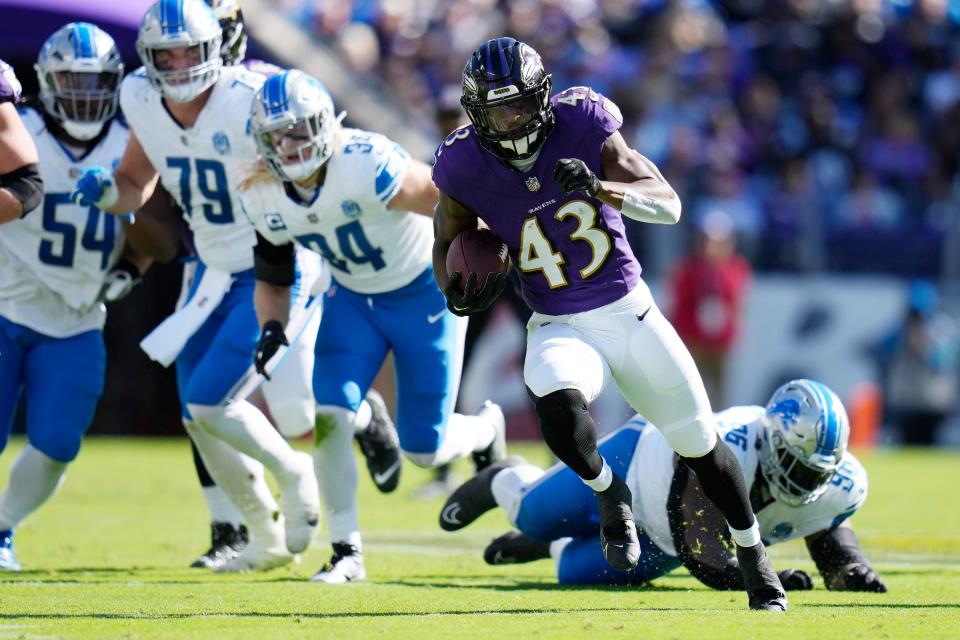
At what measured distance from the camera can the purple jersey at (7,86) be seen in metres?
5.54

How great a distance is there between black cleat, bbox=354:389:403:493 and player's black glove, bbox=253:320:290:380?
39.5 inches

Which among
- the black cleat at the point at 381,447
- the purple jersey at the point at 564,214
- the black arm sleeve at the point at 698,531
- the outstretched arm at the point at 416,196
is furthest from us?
the black cleat at the point at 381,447

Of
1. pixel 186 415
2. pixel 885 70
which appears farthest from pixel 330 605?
pixel 885 70

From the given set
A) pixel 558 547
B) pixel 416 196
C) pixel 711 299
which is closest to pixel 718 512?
pixel 558 547

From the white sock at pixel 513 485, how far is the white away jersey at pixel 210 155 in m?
1.34

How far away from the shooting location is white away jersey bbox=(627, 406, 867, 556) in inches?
207

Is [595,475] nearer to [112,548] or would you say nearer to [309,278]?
[309,278]

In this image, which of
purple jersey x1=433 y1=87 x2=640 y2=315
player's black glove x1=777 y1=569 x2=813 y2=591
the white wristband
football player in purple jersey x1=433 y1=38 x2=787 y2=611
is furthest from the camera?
player's black glove x1=777 y1=569 x2=813 y2=591

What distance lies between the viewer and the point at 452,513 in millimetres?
6059

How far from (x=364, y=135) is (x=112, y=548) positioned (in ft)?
7.54

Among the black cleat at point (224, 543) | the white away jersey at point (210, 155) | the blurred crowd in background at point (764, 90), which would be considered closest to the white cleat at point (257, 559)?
the black cleat at point (224, 543)

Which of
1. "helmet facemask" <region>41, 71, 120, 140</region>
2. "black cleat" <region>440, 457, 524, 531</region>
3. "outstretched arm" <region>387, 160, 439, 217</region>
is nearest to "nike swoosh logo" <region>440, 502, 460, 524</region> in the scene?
"black cleat" <region>440, 457, 524, 531</region>

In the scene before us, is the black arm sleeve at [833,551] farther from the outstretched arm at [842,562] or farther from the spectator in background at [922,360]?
the spectator in background at [922,360]

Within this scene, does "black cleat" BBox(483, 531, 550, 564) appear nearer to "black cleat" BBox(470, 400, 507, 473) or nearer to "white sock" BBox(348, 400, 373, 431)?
"black cleat" BBox(470, 400, 507, 473)
